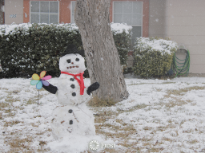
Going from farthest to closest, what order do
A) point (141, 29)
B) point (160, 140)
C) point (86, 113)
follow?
point (141, 29)
point (160, 140)
point (86, 113)

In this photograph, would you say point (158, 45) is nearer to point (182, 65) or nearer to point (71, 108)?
point (182, 65)

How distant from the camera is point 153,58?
8359mm

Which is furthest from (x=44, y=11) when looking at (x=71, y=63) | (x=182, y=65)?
(x=71, y=63)

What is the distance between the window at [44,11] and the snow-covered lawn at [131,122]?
18.3 feet

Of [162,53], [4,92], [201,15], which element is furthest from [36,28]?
[201,15]

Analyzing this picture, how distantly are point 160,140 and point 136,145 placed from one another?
1.23 ft

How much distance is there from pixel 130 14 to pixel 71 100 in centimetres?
868

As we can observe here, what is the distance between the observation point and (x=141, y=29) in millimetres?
10406

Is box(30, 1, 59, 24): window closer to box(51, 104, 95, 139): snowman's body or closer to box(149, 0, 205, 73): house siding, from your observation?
box(149, 0, 205, 73): house siding

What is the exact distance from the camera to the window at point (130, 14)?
10.4 meters

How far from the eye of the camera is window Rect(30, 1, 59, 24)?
1030 cm

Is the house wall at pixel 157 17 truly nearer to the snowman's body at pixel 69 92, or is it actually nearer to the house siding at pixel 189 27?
the house siding at pixel 189 27

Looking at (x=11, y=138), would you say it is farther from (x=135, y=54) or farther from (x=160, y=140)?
(x=135, y=54)

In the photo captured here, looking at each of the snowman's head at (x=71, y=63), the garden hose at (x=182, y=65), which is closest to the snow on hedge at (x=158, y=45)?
the garden hose at (x=182, y=65)
